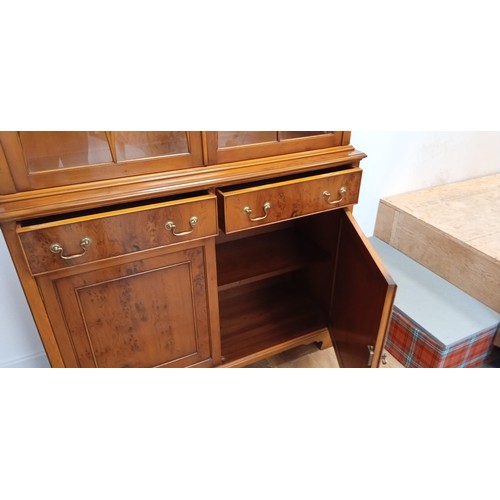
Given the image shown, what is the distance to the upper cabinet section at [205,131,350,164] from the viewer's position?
0.98m

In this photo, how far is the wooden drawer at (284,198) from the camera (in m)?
1.00

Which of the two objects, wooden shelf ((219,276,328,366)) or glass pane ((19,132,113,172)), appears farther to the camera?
wooden shelf ((219,276,328,366))

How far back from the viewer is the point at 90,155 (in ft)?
2.86

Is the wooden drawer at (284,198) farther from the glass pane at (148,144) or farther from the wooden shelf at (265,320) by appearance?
the wooden shelf at (265,320)

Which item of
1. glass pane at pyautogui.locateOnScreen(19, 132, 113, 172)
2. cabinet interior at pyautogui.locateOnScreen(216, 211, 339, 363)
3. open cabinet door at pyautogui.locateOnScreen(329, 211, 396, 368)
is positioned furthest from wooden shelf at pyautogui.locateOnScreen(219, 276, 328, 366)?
glass pane at pyautogui.locateOnScreen(19, 132, 113, 172)

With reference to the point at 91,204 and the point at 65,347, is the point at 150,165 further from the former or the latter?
the point at 65,347

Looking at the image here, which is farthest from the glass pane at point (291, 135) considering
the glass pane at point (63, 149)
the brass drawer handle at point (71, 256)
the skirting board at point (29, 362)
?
the skirting board at point (29, 362)

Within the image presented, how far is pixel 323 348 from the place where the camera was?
1560mm

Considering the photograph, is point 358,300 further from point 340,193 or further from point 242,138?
point 242,138

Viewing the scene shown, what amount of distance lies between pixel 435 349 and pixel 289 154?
901mm

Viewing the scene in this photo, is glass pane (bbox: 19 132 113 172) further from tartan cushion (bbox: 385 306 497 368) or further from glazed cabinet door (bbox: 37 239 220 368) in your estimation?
tartan cushion (bbox: 385 306 497 368)

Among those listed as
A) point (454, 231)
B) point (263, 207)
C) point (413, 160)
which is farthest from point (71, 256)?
point (413, 160)

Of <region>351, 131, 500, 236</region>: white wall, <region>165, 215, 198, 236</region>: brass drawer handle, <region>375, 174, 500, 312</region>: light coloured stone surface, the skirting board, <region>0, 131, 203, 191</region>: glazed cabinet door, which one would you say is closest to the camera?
<region>0, 131, 203, 191</region>: glazed cabinet door

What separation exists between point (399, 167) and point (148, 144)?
135 centimetres
